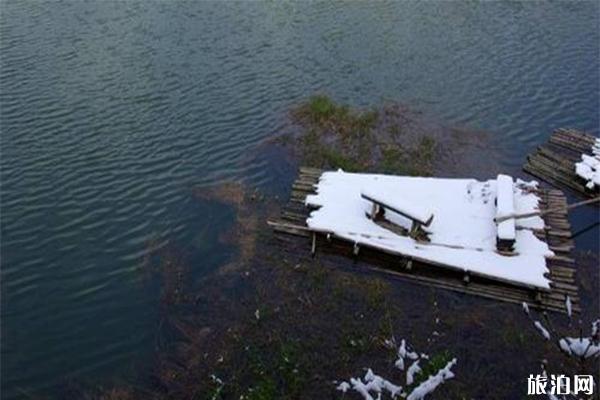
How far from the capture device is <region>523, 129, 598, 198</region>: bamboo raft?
29433 mm

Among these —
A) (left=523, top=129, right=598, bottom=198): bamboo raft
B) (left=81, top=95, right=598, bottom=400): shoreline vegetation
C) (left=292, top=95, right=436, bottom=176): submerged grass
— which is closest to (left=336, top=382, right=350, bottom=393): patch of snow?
(left=81, top=95, right=598, bottom=400): shoreline vegetation

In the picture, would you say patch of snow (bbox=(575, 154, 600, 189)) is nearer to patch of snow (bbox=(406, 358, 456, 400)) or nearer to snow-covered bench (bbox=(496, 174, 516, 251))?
snow-covered bench (bbox=(496, 174, 516, 251))

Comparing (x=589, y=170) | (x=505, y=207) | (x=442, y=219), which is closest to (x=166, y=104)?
(x=442, y=219)

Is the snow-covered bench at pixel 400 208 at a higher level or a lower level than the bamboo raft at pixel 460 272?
higher

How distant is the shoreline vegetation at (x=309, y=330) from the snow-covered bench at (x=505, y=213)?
2531mm

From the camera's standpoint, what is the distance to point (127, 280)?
2455 centimetres

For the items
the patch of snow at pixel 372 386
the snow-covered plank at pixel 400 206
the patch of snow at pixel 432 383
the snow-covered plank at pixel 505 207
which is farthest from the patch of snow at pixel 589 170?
the patch of snow at pixel 372 386

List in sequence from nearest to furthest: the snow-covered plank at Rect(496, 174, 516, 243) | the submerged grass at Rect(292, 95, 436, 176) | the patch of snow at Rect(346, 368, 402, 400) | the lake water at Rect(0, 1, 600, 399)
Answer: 1. the patch of snow at Rect(346, 368, 402, 400)
2. the snow-covered plank at Rect(496, 174, 516, 243)
3. the lake water at Rect(0, 1, 600, 399)
4. the submerged grass at Rect(292, 95, 436, 176)

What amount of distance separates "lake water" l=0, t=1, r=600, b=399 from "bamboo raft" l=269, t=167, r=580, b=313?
1628mm

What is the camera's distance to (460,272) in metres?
23.7

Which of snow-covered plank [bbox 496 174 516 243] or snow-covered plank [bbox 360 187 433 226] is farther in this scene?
snow-covered plank [bbox 360 187 433 226]

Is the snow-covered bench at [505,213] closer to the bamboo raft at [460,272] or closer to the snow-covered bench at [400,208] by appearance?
the bamboo raft at [460,272]

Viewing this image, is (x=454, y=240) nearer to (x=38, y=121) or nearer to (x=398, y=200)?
(x=398, y=200)

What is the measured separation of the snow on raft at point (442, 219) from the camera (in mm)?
23578
